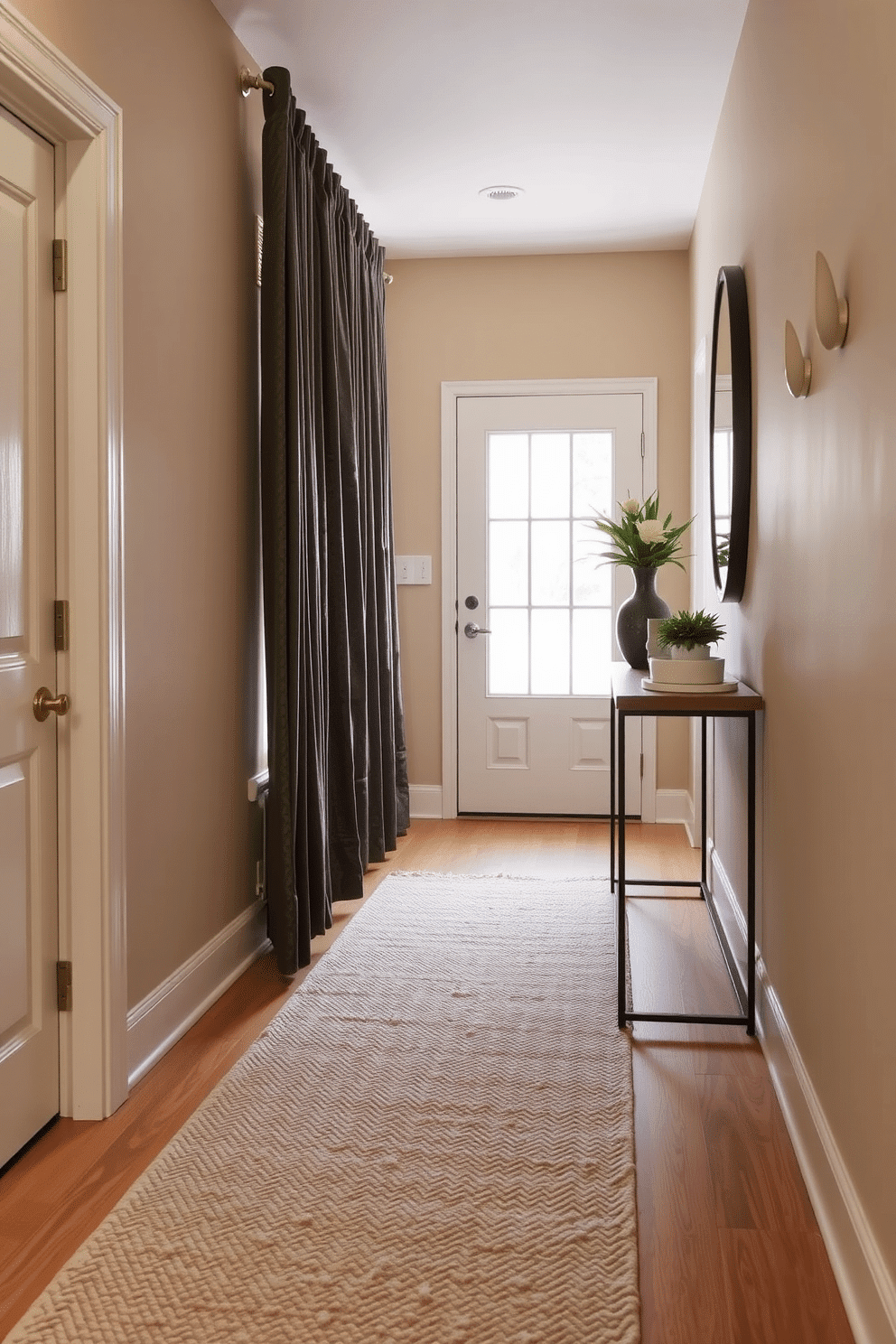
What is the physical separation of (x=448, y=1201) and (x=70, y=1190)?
Answer: 0.67 metres

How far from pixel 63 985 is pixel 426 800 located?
3.06 meters

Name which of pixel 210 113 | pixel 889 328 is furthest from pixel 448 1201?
pixel 210 113

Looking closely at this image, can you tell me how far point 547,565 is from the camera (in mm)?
5066

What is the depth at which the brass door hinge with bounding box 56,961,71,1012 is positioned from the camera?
7.28ft

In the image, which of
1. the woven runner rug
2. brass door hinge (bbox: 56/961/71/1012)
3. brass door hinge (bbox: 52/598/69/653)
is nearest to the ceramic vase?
the woven runner rug

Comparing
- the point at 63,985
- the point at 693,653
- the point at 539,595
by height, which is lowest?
the point at 63,985

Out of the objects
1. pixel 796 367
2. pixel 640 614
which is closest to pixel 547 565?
pixel 640 614

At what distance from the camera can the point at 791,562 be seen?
2322 mm

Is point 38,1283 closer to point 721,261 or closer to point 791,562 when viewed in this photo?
point 791,562

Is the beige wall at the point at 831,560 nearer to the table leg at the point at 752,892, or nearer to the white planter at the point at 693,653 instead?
the table leg at the point at 752,892

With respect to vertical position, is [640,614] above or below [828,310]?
below

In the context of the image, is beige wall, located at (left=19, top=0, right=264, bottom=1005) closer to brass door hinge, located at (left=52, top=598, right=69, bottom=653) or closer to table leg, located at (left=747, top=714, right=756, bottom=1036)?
brass door hinge, located at (left=52, top=598, right=69, bottom=653)

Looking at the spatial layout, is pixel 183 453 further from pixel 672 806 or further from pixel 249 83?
pixel 672 806

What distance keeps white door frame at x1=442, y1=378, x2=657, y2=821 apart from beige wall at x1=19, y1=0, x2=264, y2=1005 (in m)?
1.91
